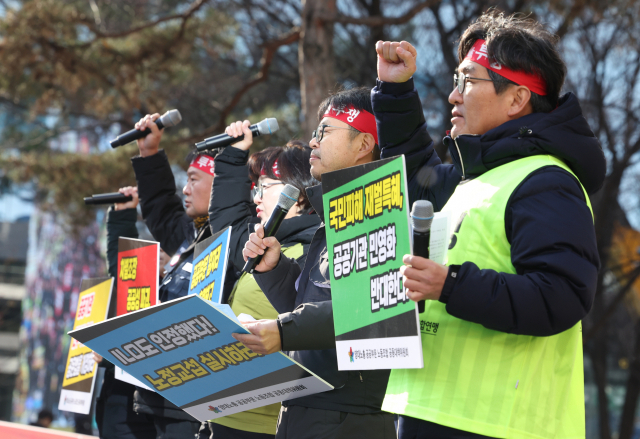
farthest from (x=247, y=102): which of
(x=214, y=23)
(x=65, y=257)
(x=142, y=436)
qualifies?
(x=142, y=436)

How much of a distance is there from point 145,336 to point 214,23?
6.83 m

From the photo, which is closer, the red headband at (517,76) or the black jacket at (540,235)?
the black jacket at (540,235)

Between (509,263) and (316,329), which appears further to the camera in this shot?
(316,329)

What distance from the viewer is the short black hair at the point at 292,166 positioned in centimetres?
288

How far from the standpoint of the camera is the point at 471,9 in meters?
10.6

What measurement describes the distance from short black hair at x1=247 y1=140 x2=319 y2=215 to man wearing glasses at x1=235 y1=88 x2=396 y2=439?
0.40 meters

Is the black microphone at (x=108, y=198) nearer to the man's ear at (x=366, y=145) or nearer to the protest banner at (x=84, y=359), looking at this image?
the protest banner at (x=84, y=359)

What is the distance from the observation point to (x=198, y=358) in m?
2.01

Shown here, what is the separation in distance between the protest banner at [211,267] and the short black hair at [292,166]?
0.41 meters

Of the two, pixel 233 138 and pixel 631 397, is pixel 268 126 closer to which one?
pixel 233 138

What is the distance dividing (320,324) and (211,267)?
832 mm

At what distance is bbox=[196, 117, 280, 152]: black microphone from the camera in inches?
114

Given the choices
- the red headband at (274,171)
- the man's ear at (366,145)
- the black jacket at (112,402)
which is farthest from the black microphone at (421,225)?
the black jacket at (112,402)

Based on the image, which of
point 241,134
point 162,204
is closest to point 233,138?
point 241,134
